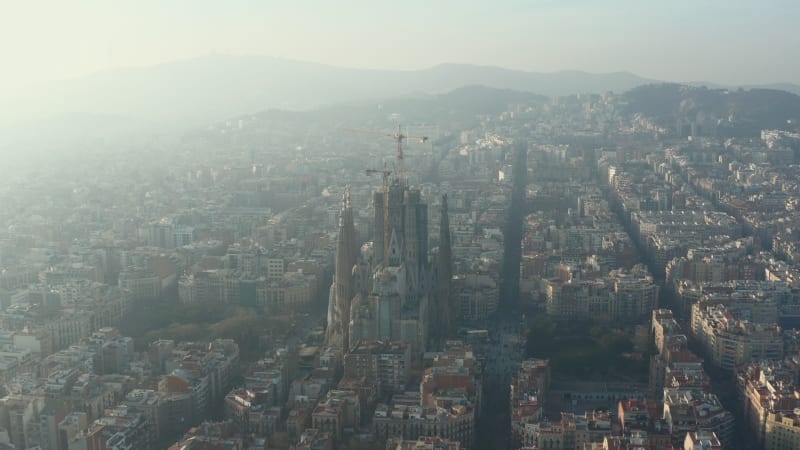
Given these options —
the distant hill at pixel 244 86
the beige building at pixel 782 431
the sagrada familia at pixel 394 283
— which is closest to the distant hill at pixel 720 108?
the distant hill at pixel 244 86

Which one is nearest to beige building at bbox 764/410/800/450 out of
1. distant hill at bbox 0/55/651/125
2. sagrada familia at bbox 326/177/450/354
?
sagrada familia at bbox 326/177/450/354

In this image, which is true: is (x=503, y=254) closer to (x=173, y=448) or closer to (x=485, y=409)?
(x=485, y=409)

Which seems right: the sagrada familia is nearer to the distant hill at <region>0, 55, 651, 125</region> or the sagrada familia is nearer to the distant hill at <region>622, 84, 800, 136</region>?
the distant hill at <region>0, 55, 651, 125</region>

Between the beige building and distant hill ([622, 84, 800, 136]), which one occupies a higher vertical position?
distant hill ([622, 84, 800, 136])

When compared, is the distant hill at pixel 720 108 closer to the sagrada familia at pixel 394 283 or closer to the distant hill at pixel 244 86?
the distant hill at pixel 244 86

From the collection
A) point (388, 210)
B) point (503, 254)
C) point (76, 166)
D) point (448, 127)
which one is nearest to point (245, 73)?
point (448, 127)

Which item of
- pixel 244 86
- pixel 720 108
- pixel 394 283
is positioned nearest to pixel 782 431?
pixel 394 283

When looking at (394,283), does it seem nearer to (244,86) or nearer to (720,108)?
(720,108)
